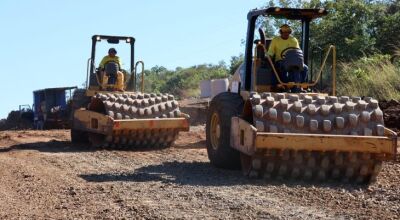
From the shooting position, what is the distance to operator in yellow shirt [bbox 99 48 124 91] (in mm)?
17594

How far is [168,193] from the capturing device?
28.8 feet

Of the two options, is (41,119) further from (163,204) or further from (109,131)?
(163,204)

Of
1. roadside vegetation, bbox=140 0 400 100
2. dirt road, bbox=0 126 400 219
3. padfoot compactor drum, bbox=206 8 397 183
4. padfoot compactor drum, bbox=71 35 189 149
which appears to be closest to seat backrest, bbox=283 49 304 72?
padfoot compactor drum, bbox=206 8 397 183

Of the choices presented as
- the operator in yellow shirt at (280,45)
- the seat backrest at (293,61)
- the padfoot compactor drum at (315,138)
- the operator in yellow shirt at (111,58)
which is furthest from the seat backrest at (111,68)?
the padfoot compactor drum at (315,138)

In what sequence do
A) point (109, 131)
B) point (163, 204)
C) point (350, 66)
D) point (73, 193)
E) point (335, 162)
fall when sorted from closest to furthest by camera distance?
point (163, 204), point (73, 193), point (335, 162), point (109, 131), point (350, 66)

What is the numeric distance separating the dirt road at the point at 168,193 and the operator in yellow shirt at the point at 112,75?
15.1 ft

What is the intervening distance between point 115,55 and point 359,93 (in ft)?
26.2

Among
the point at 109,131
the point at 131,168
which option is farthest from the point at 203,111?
the point at 131,168

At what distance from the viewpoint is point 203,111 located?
30031mm

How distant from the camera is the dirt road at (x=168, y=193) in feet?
24.8

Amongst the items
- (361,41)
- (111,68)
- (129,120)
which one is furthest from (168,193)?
(361,41)

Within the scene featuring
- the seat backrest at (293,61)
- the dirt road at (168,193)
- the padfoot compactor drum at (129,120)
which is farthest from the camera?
the padfoot compactor drum at (129,120)

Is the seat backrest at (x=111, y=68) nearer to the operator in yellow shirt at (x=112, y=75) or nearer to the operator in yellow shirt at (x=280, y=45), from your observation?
the operator in yellow shirt at (x=112, y=75)

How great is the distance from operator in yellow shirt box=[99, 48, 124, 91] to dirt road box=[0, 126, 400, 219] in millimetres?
4601
